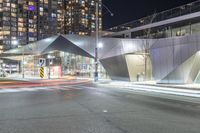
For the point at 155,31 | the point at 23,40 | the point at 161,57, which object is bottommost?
the point at 161,57

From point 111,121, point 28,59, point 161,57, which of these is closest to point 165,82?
point 161,57

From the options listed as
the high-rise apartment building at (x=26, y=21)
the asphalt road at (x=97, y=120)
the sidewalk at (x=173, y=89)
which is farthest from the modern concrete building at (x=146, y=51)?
the high-rise apartment building at (x=26, y=21)

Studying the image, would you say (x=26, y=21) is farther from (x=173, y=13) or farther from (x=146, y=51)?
(x=146, y=51)

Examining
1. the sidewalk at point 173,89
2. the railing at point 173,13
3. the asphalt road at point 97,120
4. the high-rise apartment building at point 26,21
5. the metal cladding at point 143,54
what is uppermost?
the high-rise apartment building at point 26,21

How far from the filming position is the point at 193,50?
29.6 m

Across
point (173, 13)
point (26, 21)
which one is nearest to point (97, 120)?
point (173, 13)

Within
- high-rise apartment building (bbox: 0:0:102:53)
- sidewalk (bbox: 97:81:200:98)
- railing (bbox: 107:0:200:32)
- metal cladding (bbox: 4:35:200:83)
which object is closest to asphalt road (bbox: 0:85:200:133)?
sidewalk (bbox: 97:81:200:98)

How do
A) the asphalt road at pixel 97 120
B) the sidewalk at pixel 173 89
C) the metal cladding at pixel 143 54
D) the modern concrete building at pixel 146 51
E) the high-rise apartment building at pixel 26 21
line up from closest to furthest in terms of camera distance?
the asphalt road at pixel 97 120, the sidewalk at pixel 173 89, the metal cladding at pixel 143 54, the modern concrete building at pixel 146 51, the high-rise apartment building at pixel 26 21

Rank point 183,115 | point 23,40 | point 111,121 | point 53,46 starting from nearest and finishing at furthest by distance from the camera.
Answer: point 111,121
point 183,115
point 53,46
point 23,40

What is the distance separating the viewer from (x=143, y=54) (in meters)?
39.0

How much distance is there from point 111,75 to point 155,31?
1482cm

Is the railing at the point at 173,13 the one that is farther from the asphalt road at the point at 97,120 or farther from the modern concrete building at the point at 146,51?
the asphalt road at the point at 97,120

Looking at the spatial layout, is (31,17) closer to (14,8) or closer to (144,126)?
(14,8)

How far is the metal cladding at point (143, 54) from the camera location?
3066 cm
